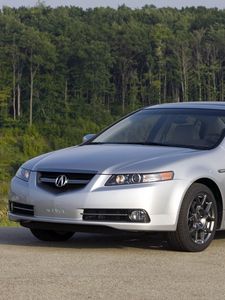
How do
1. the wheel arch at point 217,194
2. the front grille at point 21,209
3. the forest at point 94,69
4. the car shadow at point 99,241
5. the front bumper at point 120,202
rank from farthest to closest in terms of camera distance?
the forest at point 94,69 → the car shadow at point 99,241 → the wheel arch at point 217,194 → the front grille at point 21,209 → the front bumper at point 120,202

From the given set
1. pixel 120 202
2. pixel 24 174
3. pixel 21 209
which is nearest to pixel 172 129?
pixel 120 202

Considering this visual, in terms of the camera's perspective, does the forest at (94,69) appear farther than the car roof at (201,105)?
Yes

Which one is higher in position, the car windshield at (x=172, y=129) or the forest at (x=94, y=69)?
the car windshield at (x=172, y=129)

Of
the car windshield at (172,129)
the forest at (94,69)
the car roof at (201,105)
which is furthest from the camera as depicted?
the forest at (94,69)

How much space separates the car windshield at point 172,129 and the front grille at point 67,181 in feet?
3.61

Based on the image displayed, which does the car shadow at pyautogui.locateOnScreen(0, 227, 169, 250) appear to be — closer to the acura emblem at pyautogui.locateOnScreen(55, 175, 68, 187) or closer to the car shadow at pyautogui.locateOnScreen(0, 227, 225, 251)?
the car shadow at pyautogui.locateOnScreen(0, 227, 225, 251)

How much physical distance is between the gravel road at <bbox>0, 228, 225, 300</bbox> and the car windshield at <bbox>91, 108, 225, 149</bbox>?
3.30 feet

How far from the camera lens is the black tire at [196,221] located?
8.21 m

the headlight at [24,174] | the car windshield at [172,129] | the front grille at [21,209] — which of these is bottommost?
the front grille at [21,209]

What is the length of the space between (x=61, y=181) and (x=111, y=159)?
51cm

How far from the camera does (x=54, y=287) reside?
653cm

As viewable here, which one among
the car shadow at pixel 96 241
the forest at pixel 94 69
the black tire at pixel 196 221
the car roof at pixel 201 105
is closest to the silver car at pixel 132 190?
the black tire at pixel 196 221

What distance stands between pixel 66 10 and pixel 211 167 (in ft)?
480

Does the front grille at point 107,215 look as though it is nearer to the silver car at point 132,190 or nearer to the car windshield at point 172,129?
the silver car at point 132,190
